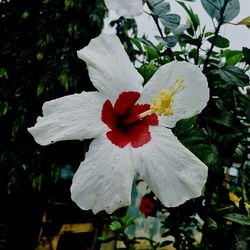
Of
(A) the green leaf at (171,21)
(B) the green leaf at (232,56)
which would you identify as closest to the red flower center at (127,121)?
(A) the green leaf at (171,21)

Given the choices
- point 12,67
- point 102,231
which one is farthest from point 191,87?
point 102,231

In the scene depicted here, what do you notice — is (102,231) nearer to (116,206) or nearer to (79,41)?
(79,41)

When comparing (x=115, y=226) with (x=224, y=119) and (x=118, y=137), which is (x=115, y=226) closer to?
(x=224, y=119)

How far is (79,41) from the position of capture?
11.4 feet

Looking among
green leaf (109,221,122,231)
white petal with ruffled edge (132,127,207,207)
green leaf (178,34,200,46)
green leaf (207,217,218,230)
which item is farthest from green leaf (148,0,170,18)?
green leaf (109,221,122,231)

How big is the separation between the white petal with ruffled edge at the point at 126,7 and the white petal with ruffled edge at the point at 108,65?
0.06 meters

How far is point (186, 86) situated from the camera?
1.86ft

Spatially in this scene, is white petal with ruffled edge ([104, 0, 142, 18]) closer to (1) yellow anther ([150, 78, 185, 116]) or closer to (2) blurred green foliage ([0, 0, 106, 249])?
(1) yellow anther ([150, 78, 185, 116])

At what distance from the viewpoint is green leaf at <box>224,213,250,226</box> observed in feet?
2.96

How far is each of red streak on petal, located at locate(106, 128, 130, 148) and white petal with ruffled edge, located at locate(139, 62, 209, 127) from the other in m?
0.09

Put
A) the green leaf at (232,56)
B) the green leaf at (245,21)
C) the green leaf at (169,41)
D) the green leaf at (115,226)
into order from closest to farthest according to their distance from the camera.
Answer: the green leaf at (245,21)
the green leaf at (169,41)
the green leaf at (232,56)
the green leaf at (115,226)

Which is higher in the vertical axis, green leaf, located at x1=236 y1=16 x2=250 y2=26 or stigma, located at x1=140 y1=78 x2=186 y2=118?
green leaf, located at x1=236 y1=16 x2=250 y2=26

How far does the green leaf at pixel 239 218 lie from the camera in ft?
2.96

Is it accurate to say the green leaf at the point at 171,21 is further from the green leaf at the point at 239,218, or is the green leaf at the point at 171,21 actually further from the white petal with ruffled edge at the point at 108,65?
the green leaf at the point at 239,218
